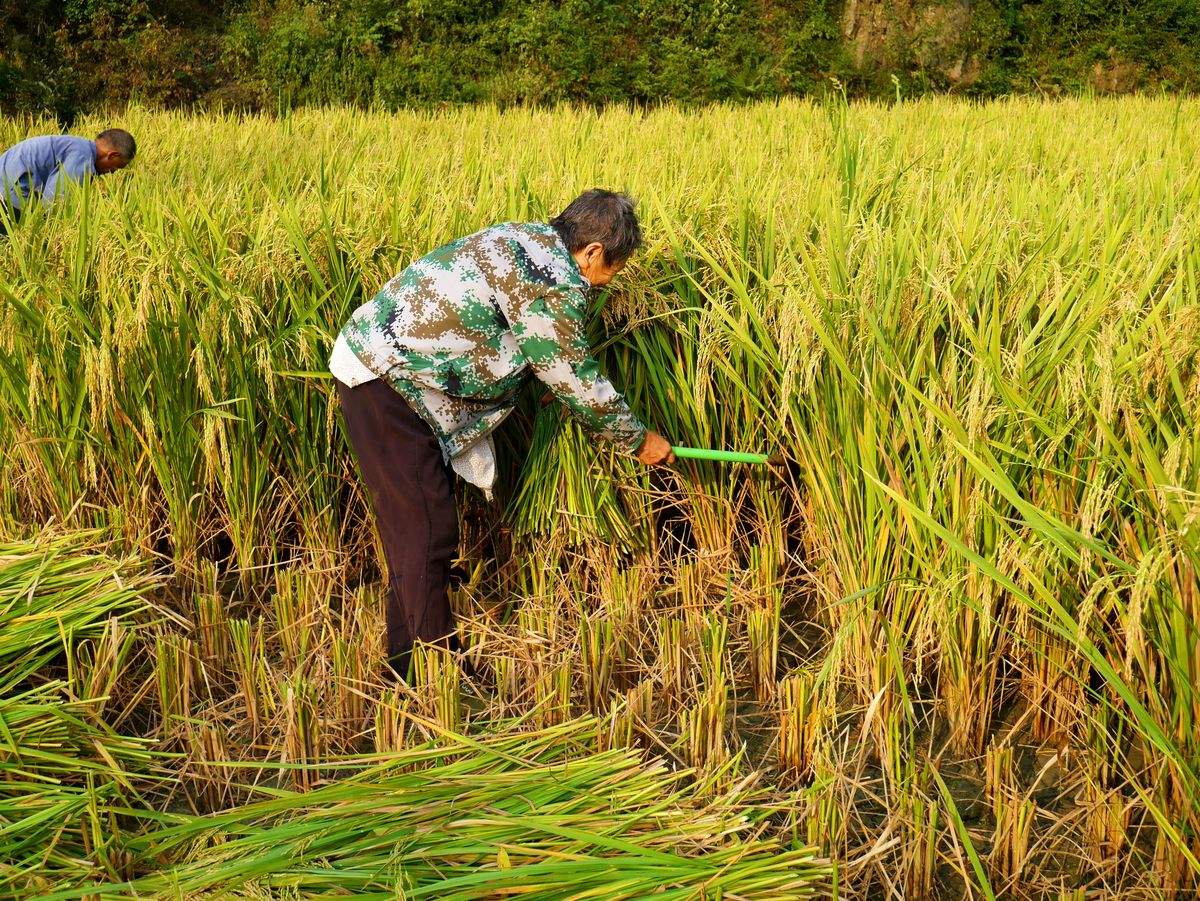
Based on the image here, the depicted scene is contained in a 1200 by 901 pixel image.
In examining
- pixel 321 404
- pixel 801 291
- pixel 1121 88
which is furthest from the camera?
pixel 1121 88

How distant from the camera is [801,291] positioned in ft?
7.38

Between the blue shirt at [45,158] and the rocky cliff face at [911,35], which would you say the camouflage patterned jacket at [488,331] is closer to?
the blue shirt at [45,158]

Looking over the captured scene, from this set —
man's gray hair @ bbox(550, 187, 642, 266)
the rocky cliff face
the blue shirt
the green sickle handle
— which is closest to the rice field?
the green sickle handle

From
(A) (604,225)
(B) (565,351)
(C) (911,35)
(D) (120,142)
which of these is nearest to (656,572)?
(B) (565,351)

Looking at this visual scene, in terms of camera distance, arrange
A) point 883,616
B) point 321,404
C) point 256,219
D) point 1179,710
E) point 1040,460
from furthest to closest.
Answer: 1. point 256,219
2. point 321,404
3. point 883,616
4. point 1040,460
5. point 1179,710

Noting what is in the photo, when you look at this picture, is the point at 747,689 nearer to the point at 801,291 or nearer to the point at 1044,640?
the point at 1044,640

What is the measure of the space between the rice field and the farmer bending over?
0.17 metres

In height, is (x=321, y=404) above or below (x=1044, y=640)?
above

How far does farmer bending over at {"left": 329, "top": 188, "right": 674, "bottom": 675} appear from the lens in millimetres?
2199

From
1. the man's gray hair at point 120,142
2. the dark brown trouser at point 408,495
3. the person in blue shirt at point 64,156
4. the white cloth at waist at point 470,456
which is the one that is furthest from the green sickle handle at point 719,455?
the man's gray hair at point 120,142

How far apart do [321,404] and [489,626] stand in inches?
27.5

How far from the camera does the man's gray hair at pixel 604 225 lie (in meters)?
2.19

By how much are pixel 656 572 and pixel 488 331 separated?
29.7 inches

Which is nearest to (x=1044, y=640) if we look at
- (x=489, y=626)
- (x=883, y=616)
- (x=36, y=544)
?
(x=883, y=616)
